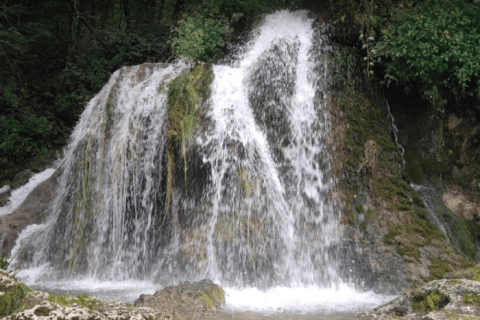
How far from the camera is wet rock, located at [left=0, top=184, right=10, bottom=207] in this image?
9.27 m

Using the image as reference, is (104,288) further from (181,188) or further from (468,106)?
(468,106)

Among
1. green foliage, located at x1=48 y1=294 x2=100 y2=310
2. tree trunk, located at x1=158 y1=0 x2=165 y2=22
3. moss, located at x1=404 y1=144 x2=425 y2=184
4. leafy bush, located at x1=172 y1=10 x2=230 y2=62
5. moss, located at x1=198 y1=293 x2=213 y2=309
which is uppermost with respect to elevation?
tree trunk, located at x1=158 y1=0 x2=165 y2=22

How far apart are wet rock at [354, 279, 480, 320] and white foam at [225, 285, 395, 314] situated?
2406 millimetres

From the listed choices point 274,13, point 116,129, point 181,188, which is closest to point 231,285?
point 181,188

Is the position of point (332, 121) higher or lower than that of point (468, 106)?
lower

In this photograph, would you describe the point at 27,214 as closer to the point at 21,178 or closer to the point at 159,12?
the point at 21,178

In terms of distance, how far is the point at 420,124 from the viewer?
7.85 metres

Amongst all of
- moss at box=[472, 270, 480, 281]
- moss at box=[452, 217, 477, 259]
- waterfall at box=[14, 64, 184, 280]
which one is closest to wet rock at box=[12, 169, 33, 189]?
waterfall at box=[14, 64, 184, 280]

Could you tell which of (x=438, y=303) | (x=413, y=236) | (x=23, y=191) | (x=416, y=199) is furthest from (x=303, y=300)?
(x=23, y=191)

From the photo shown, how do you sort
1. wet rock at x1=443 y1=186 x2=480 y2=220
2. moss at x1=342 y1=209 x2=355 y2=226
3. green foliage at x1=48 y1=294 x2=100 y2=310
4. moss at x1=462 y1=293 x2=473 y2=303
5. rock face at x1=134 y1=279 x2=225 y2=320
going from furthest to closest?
wet rock at x1=443 y1=186 x2=480 y2=220, moss at x1=342 y1=209 x2=355 y2=226, rock face at x1=134 y1=279 x2=225 y2=320, moss at x1=462 y1=293 x2=473 y2=303, green foliage at x1=48 y1=294 x2=100 y2=310

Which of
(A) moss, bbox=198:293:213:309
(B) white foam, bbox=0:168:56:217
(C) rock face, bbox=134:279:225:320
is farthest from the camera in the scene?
(B) white foam, bbox=0:168:56:217

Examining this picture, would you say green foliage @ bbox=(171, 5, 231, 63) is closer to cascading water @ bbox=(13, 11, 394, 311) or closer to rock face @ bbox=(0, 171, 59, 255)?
cascading water @ bbox=(13, 11, 394, 311)

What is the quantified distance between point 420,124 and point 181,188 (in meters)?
4.99

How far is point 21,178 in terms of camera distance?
9.85 meters
